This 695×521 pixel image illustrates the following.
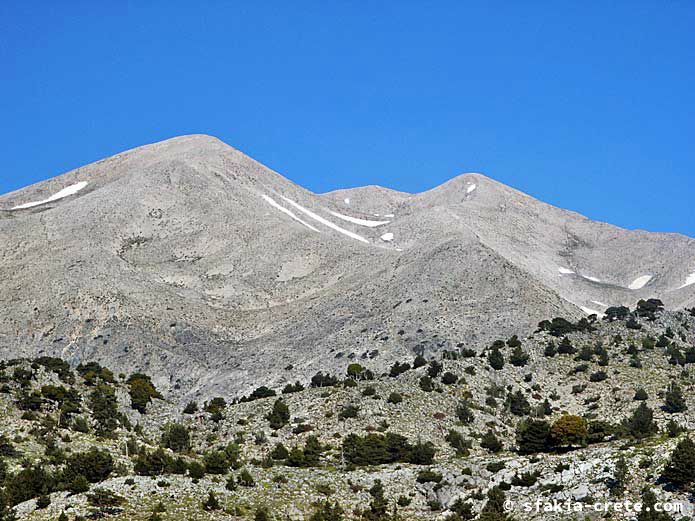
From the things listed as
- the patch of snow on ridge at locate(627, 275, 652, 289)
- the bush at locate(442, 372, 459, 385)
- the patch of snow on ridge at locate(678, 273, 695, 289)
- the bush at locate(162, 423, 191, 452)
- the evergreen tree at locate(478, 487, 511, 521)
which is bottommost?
the evergreen tree at locate(478, 487, 511, 521)

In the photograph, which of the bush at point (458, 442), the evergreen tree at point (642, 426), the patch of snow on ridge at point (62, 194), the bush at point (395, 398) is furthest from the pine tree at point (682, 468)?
the patch of snow on ridge at point (62, 194)

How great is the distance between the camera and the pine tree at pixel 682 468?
31297 mm

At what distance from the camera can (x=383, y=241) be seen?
155 metres

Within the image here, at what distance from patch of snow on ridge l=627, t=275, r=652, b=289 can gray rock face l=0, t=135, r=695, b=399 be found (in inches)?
17.2

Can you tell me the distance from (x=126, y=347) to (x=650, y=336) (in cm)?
5037

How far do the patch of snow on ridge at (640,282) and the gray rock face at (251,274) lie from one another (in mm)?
437

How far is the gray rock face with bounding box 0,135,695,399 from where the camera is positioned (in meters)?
87.6

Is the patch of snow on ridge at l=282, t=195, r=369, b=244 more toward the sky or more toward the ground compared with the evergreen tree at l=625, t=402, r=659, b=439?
more toward the sky

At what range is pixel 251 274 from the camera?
118438 mm

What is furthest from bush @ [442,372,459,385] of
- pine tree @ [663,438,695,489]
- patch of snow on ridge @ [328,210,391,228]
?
patch of snow on ridge @ [328,210,391,228]

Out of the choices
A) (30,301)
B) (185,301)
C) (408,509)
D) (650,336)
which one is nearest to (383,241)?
(185,301)

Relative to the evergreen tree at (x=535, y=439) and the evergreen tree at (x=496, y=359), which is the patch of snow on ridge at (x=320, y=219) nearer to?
the evergreen tree at (x=496, y=359)

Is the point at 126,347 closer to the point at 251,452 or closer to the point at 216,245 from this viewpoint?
the point at 216,245

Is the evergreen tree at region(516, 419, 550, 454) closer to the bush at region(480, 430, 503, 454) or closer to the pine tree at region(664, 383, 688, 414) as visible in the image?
the bush at region(480, 430, 503, 454)
